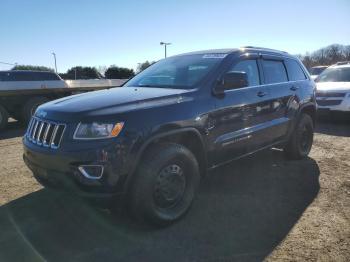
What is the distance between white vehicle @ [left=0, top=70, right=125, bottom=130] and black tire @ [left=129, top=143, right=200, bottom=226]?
26.2ft

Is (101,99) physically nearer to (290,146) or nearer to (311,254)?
(311,254)

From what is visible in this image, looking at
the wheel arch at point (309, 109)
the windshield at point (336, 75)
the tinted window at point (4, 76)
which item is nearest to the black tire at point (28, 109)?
the tinted window at point (4, 76)

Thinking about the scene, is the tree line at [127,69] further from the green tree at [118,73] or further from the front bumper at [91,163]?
the front bumper at [91,163]

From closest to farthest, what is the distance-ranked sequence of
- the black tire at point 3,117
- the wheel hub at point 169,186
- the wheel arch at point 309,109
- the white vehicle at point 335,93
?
the wheel hub at point 169,186 < the wheel arch at point 309,109 < the white vehicle at point 335,93 < the black tire at point 3,117

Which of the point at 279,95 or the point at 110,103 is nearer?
the point at 110,103

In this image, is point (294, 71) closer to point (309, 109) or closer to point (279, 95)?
point (309, 109)

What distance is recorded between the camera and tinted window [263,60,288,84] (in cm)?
514

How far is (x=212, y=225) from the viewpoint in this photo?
3736mm

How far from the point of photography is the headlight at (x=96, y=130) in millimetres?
3188

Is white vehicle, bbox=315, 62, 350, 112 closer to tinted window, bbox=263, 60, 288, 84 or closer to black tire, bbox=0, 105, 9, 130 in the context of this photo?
tinted window, bbox=263, 60, 288, 84

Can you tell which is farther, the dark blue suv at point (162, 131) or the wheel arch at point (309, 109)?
the wheel arch at point (309, 109)

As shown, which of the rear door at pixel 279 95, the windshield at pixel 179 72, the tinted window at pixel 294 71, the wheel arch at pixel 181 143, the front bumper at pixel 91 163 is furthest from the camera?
the tinted window at pixel 294 71

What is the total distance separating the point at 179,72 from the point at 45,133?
1855mm

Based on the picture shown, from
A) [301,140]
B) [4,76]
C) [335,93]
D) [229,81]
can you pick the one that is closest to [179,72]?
[229,81]
